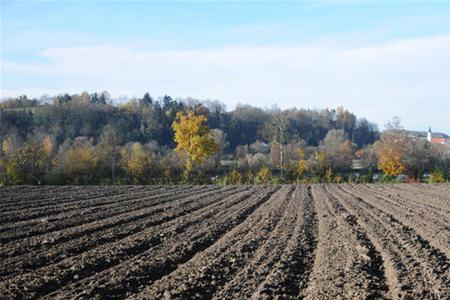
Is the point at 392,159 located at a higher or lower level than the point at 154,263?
higher

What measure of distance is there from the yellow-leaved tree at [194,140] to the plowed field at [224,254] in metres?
35.6

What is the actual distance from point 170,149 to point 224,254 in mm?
74085

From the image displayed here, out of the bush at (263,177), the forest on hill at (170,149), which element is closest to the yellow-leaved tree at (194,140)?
the forest on hill at (170,149)

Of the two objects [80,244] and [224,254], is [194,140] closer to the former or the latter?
[80,244]

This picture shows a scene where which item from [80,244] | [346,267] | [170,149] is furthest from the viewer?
[170,149]

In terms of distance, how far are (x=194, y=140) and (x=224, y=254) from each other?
45.8m

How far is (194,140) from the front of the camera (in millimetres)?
57719

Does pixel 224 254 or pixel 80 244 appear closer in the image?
pixel 224 254

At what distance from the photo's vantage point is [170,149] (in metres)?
85.7

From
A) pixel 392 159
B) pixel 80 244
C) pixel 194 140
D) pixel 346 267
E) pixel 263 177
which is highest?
pixel 194 140

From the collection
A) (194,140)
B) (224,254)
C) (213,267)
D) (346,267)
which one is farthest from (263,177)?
(213,267)

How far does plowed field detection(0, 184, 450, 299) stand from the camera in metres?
9.00

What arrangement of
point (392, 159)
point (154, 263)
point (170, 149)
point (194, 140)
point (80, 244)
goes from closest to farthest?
point (154, 263) < point (80, 244) < point (194, 140) < point (392, 159) < point (170, 149)

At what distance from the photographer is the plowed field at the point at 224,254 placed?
29.5 feet
